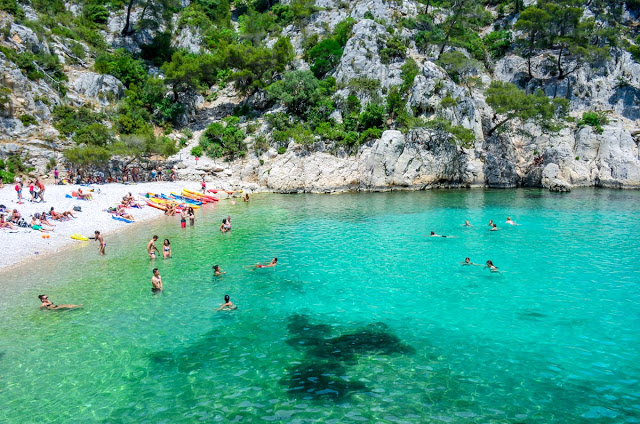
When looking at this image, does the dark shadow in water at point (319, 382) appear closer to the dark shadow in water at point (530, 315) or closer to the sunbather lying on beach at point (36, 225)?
the dark shadow in water at point (530, 315)

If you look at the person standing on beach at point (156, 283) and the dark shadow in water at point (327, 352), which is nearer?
the dark shadow in water at point (327, 352)

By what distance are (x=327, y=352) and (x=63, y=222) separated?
79.0 feet

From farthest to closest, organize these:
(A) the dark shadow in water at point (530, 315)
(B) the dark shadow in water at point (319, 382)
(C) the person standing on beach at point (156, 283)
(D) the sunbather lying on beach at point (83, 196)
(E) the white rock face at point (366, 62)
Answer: (E) the white rock face at point (366, 62)
(D) the sunbather lying on beach at point (83, 196)
(C) the person standing on beach at point (156, 283)
(A) the dark shadow in water at point (530, 315)
(B) the dark shadow in water at point (319, 382)

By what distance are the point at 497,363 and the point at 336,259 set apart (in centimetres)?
1089

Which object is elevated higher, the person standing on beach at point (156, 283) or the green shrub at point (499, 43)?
the green shrub at point (499, 43)

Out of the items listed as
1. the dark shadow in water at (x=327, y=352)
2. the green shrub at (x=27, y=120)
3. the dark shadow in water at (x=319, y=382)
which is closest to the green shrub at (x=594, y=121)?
the dark shadow in water at (x=327, y=352)

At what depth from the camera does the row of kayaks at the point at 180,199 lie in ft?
119

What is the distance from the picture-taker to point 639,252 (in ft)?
66.5

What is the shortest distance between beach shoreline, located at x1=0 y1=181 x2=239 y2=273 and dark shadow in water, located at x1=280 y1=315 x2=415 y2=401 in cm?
1586

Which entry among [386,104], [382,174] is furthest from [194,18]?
[382,174]

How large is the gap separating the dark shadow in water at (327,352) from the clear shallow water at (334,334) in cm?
5

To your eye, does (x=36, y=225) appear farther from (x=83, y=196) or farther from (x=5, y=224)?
(x=83, y=196)

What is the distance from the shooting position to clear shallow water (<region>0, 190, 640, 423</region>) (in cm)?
881

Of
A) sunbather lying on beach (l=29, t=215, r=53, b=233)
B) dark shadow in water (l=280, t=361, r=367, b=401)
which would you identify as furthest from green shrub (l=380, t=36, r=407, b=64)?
dark shadow in water (l=280, t=361, r=367, b=401)
